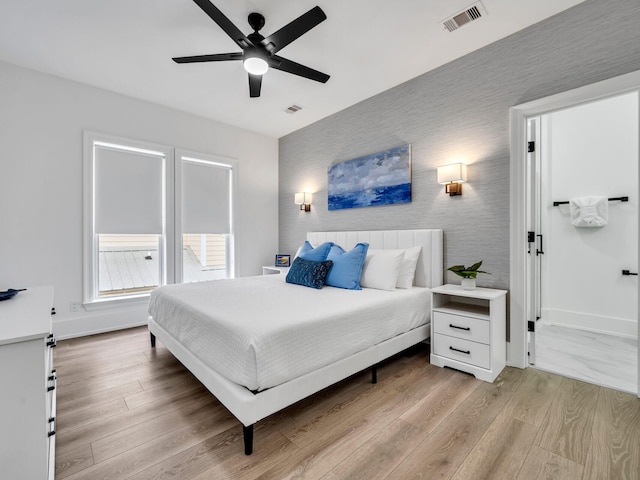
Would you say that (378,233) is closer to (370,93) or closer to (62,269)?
(370,93)

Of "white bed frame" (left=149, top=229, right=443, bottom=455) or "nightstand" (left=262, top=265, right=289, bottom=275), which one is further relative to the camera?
"nightstand" (left=262, top=265, right=289, bottom=275)

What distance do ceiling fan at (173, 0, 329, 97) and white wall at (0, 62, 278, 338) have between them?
1.68 m

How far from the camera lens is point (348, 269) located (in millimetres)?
2912

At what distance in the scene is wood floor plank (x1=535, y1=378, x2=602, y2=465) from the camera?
1561mm

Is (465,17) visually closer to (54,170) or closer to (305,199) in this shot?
(305,199)

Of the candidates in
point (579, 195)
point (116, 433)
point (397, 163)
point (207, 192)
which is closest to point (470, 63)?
point (397, 163)

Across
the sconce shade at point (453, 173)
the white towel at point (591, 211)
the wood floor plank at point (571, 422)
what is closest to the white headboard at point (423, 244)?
the sconce shade at point (453, 173)

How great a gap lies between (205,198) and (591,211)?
4955 millimetres

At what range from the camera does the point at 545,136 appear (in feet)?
12.4

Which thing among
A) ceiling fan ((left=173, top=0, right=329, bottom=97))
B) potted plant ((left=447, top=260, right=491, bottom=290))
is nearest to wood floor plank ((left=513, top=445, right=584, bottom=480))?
potted plant ((left=447, top=260, right=491, bottom=290))

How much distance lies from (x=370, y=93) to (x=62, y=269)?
13.6 ft

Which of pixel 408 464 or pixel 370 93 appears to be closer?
pixel 408 464

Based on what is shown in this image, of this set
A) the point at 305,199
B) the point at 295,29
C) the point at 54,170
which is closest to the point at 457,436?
the point at 295,29

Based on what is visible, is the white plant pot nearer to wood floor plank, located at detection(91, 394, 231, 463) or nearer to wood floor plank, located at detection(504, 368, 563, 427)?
wood floor plank, located at detection(504, 368, 563, 427)
